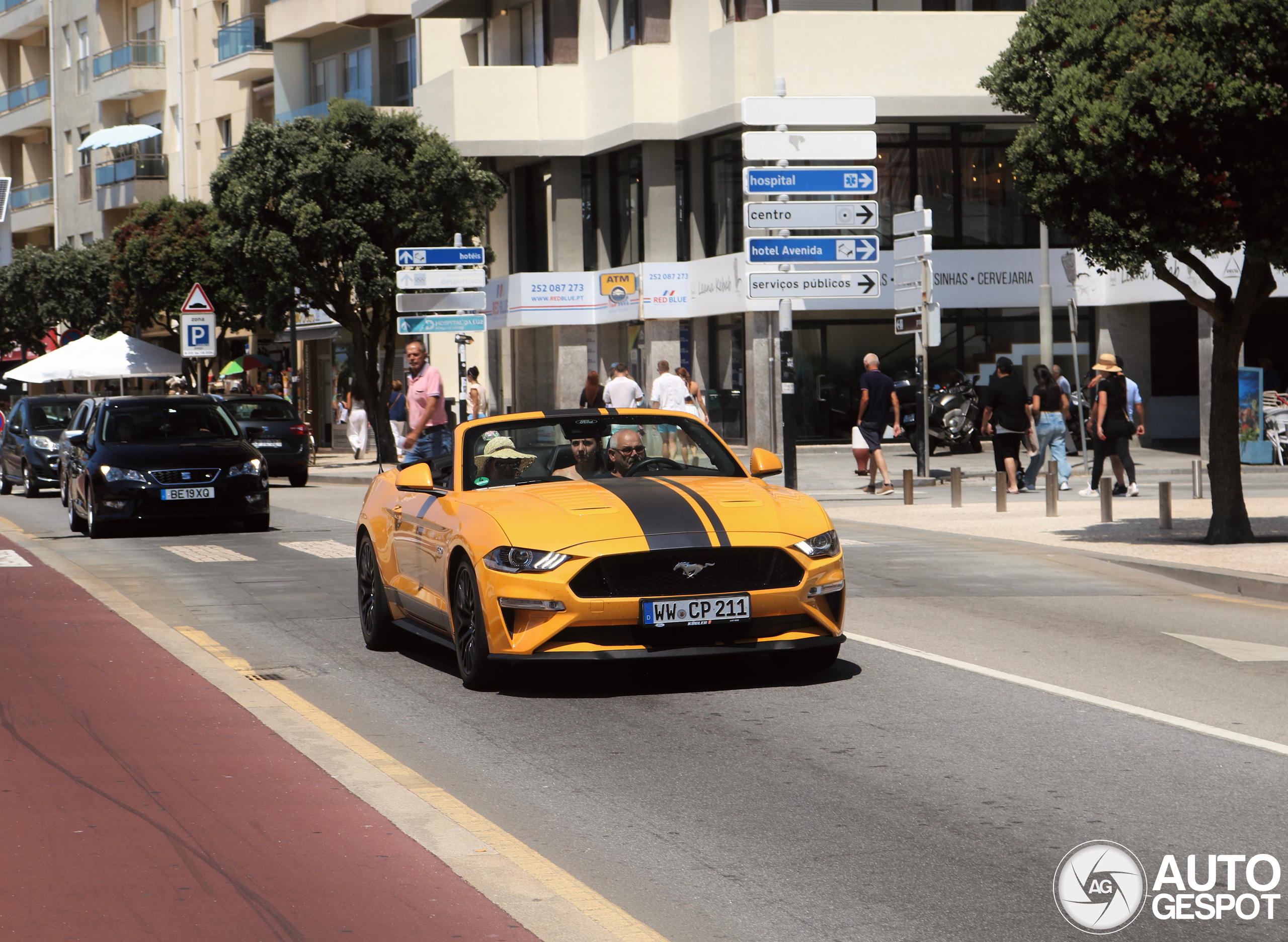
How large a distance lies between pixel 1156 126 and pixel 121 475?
37.7 ft

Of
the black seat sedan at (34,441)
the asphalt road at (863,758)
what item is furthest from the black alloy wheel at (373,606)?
the black seat sedan at (34,441)

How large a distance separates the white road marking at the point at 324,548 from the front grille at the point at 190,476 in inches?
66.3

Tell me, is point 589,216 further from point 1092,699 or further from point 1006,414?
point 1092,699

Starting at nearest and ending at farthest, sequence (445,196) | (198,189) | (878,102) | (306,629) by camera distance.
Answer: (306,629)
(878,102)
(445,196)
(198,189)

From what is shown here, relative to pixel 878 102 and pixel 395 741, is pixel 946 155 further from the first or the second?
pixel 395 741

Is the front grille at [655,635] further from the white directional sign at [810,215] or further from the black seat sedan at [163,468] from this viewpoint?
the white directional sign at [810,215]

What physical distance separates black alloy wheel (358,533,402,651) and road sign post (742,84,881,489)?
1087 centimetres

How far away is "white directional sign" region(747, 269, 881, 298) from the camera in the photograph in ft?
71.8

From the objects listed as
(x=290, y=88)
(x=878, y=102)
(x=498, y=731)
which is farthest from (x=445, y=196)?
(x=498, y=731)

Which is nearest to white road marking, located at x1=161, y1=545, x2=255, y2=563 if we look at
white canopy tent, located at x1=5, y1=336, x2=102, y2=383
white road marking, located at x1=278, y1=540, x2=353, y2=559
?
white road marking, located at x1=278, y1=540, x2=353, y2=559

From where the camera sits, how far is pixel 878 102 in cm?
3659

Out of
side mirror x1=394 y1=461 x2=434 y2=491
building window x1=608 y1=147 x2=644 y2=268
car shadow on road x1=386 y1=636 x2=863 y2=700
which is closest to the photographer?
car shadow on road x1=386 y1=636 x2=863 y2=700

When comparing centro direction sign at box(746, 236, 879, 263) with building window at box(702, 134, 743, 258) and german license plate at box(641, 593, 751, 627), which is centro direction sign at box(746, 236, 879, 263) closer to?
german license plate at box(641, 593, 751, 627)

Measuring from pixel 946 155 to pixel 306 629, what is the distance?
28.4 meters
